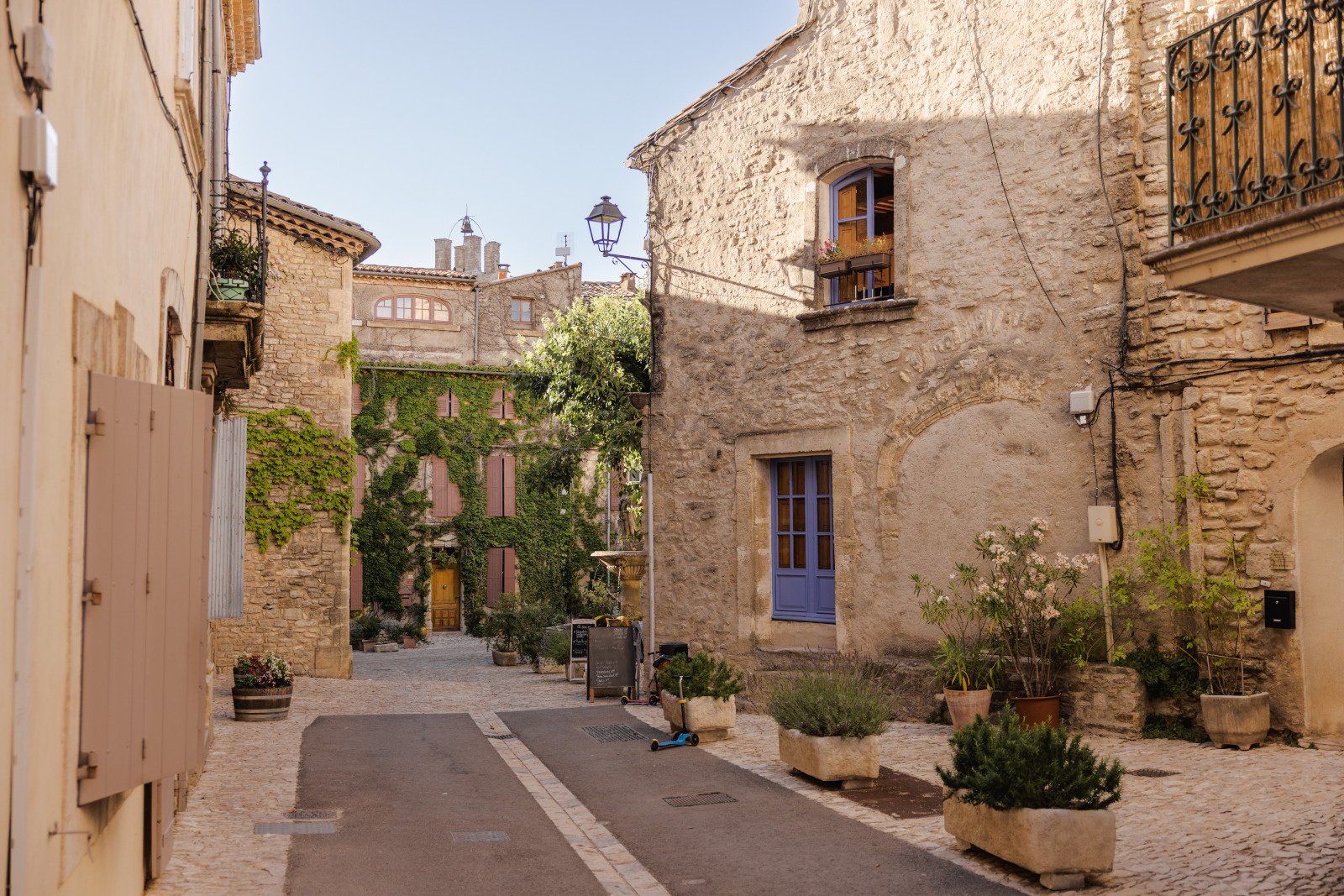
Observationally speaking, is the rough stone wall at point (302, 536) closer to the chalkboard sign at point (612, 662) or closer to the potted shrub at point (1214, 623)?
the chalkboard sign at point (612, 662)

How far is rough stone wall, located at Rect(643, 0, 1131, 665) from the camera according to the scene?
10.0 metres

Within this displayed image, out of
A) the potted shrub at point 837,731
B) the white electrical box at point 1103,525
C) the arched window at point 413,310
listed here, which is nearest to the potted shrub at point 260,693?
the potted shrub at point 837,731

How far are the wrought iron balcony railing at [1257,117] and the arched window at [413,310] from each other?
28.0 meters

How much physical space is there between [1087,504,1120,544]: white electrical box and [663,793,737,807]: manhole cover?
3791mm

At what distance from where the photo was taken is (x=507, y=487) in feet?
101

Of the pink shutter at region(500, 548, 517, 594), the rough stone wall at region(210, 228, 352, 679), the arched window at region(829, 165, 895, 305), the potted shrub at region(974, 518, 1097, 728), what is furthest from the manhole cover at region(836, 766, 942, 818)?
the pink shutter at region(500, 548, 517, 594)

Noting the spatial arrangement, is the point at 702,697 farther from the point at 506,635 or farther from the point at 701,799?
the point at 506,635

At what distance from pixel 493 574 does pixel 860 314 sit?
2087cm

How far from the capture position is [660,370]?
13.3m

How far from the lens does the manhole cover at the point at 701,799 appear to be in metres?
7.61

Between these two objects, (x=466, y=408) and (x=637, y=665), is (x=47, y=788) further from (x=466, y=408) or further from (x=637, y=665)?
(x=466, y=408)

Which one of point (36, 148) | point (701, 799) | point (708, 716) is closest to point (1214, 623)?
point (708, 716)

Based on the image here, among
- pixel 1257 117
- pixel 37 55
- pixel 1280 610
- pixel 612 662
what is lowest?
pixel 612 662

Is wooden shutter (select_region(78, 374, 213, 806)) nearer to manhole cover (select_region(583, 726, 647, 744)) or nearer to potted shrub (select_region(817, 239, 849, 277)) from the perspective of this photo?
manhole cover (select_region(583, 726, 647, 744))
